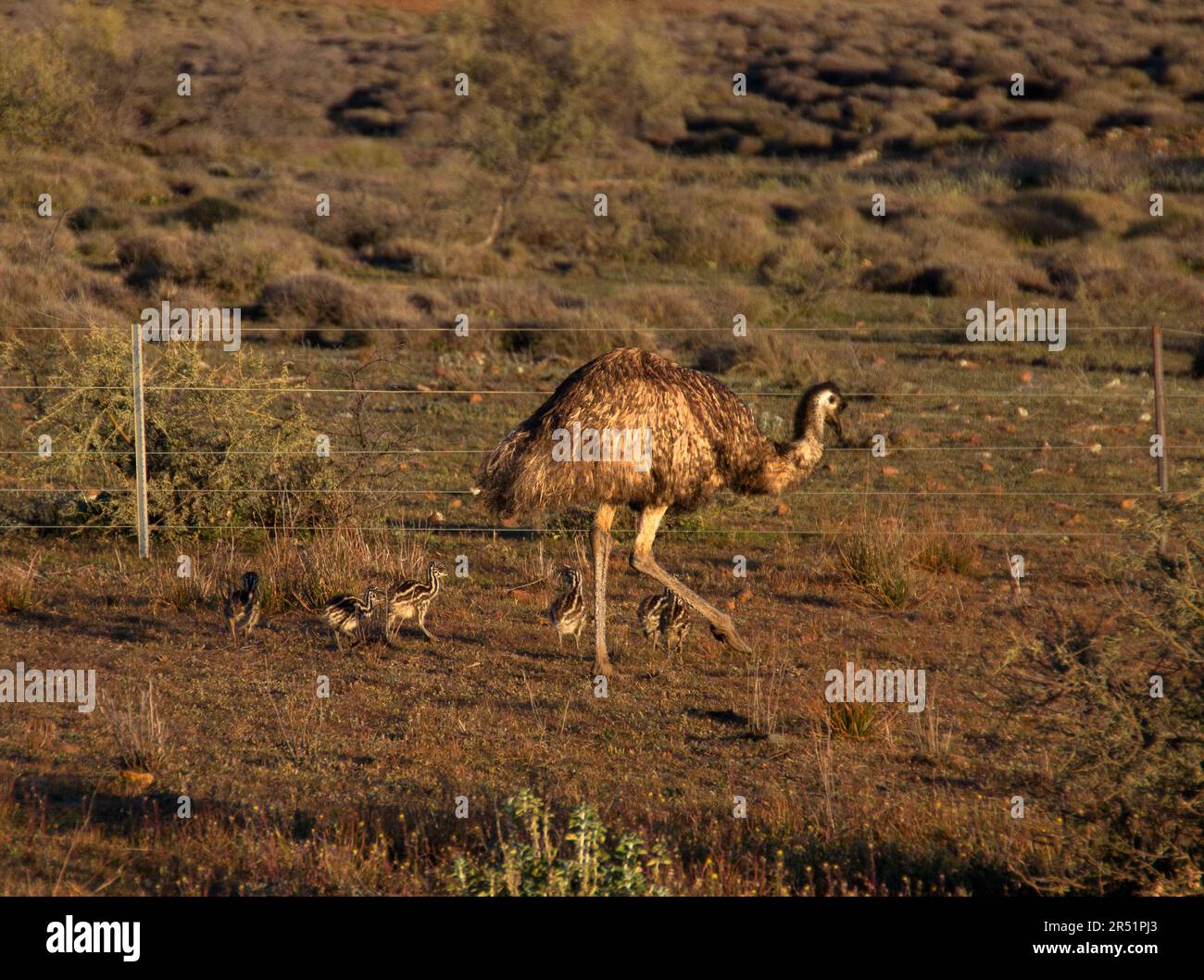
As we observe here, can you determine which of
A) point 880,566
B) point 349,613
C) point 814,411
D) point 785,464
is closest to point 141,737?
point 349,613

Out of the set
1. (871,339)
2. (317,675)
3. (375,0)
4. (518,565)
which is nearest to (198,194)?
(871,339)

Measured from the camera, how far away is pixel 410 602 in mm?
8992

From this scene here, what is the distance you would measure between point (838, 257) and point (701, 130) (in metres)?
25.9

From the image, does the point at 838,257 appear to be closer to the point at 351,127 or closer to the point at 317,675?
the point at 317,675

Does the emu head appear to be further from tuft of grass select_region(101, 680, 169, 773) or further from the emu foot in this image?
tuft of grass select_region(101, 680, 169, 773)

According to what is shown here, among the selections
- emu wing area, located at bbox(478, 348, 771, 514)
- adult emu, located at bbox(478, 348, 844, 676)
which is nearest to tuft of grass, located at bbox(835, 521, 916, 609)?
adult emu, located at bbox(478, 348, 844, 676)

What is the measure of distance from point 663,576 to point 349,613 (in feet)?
6.62

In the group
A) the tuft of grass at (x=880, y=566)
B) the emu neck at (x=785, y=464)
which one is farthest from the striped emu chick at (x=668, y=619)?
the tuft of grass at (x=880, y=566)

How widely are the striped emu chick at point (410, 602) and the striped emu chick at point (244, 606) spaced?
92 cm

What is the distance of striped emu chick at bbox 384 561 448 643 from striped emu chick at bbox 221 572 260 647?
92cm

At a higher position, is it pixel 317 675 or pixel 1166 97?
pixel 1166 97

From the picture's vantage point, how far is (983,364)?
61.4 ft

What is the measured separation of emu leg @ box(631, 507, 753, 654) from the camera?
873cm

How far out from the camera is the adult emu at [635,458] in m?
8.32
